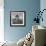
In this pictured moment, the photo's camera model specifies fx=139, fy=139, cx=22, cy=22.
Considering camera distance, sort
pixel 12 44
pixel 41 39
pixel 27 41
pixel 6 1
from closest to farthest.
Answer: pixel 41 39
pixel 27 41
pixel 12 44
pixel 6 1

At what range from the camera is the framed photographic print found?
5.57 metres

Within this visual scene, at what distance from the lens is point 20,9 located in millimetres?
5562

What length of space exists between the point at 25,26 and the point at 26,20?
0.25 meters

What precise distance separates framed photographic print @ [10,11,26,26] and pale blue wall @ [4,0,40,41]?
0.12 metres

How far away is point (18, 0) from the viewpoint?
5566 mm

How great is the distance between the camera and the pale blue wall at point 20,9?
18.2 ft

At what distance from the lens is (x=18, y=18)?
18.4ft

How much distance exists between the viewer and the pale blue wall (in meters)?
5.56

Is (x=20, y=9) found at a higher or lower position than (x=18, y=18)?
higher

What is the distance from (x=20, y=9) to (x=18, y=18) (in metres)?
0.37

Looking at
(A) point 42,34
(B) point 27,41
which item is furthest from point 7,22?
(A) point 42,34

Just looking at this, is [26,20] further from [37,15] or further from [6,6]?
[6,6]

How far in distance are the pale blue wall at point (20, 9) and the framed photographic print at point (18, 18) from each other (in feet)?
0.40

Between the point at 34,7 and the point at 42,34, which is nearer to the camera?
the point at 42,34
